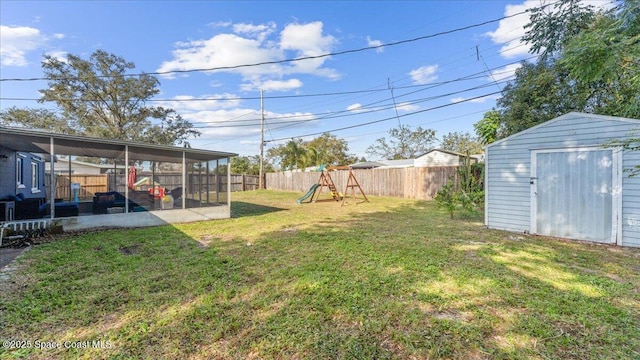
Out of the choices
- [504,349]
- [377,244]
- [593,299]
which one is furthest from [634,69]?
[377,244]

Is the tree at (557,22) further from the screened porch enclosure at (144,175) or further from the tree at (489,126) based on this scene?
the screened porch enclosure at (144,175)

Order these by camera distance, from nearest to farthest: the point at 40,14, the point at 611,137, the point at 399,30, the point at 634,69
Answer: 1. the point at 634,69
2. the point at 611,137
3. the point at 40,14
4. the point at 399,30

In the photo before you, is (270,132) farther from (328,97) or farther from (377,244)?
(377,244)

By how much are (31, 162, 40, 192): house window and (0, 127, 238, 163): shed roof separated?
3.05 metres

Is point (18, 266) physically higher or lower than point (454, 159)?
lower

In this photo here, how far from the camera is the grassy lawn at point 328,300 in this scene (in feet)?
6.31

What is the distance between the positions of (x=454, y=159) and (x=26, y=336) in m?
17.3

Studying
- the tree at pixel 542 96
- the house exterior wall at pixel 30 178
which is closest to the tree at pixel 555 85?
the tree at pixel 542 96

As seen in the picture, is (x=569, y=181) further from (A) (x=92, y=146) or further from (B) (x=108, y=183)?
(B) (x=108, y=183)

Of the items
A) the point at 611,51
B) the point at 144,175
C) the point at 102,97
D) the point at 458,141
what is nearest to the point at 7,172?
the point at 144,175

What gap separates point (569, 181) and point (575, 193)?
22cm

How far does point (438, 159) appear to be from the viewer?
55.3 ft

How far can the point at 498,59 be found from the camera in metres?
10.5

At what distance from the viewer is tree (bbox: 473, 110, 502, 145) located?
11.0 m
